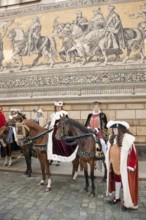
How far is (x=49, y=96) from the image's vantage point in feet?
34.1

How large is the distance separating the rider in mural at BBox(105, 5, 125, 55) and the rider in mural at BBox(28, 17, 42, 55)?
3.13 metres

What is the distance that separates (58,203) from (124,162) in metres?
1.59

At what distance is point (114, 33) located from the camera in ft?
32.7

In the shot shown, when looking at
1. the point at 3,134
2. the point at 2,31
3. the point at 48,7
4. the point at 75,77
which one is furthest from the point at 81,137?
the point at 2,31

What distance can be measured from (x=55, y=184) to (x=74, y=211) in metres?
1.94

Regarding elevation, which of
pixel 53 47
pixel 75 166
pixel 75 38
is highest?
pixel 75 38

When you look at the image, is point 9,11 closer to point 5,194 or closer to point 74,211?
point 5,194

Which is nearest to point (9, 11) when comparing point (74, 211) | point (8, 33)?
point (8, 33)

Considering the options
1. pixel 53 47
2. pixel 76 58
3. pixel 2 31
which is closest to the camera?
pixel 76 58

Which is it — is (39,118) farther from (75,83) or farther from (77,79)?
(77,79)

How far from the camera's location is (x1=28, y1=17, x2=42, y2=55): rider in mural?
1098cm

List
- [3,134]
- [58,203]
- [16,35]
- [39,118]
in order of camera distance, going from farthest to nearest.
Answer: [16,35] < [39,118] < [3,134] < [58,203]

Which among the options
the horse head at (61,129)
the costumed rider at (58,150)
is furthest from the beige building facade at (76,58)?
the horse head at (61,129)

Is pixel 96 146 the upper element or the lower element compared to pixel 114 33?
lower
